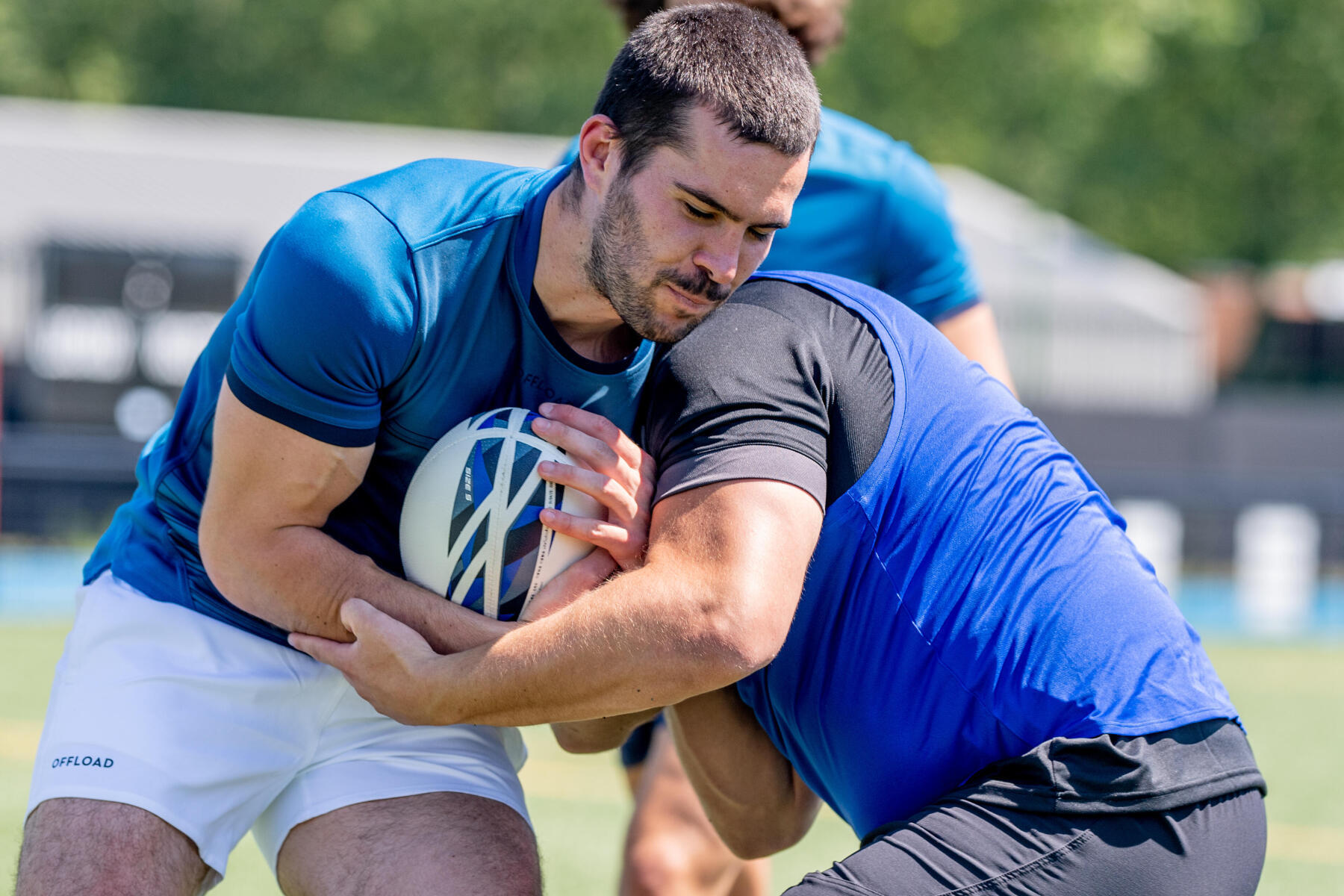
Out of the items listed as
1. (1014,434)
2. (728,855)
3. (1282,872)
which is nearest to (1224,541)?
(1282,872)

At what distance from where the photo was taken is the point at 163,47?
27.1 m

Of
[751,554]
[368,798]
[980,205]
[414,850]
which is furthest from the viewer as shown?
[980,205]

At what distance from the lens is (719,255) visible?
2688 mm

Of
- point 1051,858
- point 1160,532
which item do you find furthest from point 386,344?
point 1160,532

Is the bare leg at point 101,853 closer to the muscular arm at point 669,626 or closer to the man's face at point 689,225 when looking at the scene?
the muscular arm at point 669,626

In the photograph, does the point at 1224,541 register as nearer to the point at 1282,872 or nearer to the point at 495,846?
the point at 1282,872

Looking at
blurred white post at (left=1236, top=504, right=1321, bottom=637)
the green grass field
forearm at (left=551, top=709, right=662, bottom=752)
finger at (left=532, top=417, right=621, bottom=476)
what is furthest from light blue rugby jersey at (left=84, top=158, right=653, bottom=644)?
blurred white post at (left=1236, top=504, right=1321, bottom=637)

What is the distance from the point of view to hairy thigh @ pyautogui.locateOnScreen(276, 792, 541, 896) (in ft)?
9.83

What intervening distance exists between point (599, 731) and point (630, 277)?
1162mm

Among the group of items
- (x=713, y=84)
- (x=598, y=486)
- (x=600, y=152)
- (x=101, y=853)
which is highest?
(x=713, y=84)

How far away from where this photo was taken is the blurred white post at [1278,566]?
14633 millimetres

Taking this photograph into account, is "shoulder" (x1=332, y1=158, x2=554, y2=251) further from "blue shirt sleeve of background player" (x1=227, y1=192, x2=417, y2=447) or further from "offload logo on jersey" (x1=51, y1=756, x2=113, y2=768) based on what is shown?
"offload logo on jersey" (x1=51, y1=756, x2=113, y2=768)

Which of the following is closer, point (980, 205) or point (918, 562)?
Result: point (918, 562)

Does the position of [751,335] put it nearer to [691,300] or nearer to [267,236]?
[691,300]
